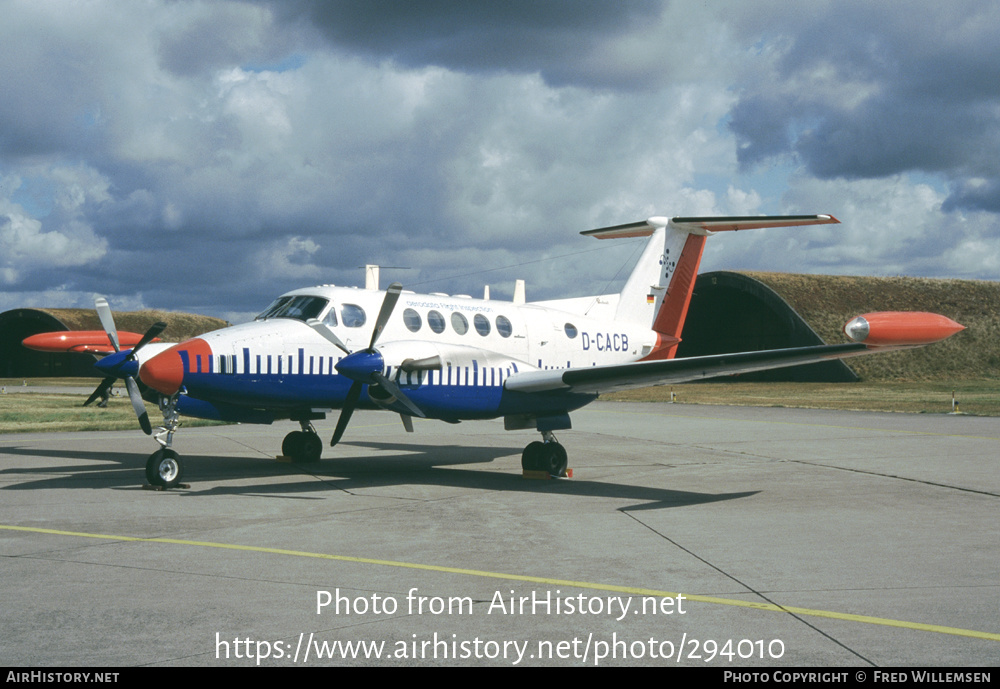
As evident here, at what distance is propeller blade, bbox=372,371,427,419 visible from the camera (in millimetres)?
13414

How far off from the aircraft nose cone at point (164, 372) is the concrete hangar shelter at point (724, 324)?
52.0 meters

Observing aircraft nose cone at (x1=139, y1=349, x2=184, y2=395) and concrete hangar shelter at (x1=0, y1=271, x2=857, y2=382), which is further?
concrete hangar shelter at (x1=0, y1=271, x2=857, y2=382)

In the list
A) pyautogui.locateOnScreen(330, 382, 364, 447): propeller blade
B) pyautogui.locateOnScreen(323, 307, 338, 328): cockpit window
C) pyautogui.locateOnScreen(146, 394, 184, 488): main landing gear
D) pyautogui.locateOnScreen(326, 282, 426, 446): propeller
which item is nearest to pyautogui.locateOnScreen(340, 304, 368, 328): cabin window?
pyautogui.locateOnScreen(323, 307, 338, 328): cockpit window

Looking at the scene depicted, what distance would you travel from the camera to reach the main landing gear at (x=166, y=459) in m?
13.4

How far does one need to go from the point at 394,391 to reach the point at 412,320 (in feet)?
6.72

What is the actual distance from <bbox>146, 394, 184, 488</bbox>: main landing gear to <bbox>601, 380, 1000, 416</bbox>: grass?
3022 cm

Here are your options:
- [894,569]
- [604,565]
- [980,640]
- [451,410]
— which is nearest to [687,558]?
[604,565]

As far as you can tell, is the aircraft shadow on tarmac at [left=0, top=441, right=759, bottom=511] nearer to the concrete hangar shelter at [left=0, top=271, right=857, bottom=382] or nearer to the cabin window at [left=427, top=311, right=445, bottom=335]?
the cabin window at [left=427, top=311, right=445, bottom=335]

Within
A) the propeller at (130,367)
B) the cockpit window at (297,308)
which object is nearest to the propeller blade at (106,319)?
the propeller at (130,367)

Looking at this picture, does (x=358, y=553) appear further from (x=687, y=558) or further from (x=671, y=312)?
(x=671, y=312)

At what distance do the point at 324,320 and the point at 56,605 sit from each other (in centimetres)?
845

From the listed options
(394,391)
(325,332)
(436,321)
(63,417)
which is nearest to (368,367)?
(394,391)
